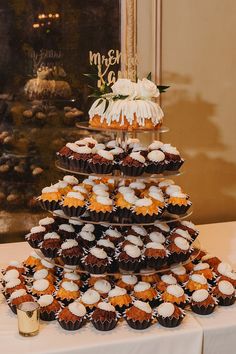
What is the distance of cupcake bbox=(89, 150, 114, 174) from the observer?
167 centimetres

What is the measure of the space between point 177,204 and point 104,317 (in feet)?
1.45

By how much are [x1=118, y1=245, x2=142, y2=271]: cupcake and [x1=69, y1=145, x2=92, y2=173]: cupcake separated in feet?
0.96

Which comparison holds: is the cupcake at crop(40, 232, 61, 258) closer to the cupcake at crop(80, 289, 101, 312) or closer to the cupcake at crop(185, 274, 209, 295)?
the cupcake at crop(80, 289, 101, 312)

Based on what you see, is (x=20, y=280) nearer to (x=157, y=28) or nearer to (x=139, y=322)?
(x=139, y=322)

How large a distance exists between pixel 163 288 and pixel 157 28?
1.38m

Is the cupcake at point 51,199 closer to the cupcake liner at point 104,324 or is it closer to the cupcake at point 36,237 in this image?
the cupcake at point 36,237

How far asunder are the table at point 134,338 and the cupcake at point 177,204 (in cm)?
34

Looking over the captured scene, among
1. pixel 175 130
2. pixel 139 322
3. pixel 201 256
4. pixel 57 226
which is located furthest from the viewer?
pixel 175 130

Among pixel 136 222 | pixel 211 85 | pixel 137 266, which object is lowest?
pixel 137 266

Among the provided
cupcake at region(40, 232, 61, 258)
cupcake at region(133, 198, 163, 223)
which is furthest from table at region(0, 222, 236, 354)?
cupcake at region(133, 198, 163, 223)

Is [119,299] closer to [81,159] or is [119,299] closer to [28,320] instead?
[28,320]

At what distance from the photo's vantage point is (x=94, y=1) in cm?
250

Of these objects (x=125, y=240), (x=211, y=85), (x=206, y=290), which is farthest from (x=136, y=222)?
(x=211, y=85)

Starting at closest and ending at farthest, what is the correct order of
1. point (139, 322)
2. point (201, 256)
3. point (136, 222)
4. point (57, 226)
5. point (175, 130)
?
1. point (139, 322)
2. point (136, 222)
3. point (57, 226)
4. point (201, 256)
5. point (175, 130)
